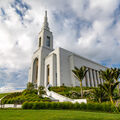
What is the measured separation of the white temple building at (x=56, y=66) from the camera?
33.8m

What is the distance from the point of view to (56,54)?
3688 centimetres

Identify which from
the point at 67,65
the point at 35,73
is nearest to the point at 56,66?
the point at 67,65

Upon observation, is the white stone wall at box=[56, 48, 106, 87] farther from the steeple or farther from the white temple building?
the steeple

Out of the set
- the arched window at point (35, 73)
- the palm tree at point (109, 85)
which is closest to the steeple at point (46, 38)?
the arched window at point (35, 73)

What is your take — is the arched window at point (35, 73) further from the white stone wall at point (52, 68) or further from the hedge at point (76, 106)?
the hedge at point (76, 106)

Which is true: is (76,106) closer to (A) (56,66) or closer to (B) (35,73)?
(A) (56,66)

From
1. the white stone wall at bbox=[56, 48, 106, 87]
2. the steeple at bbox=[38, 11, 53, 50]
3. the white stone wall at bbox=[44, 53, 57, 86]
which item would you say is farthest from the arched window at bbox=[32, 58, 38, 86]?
the white stone wall at bbox=[56, 48, 106, 87]

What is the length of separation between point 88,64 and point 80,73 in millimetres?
25612

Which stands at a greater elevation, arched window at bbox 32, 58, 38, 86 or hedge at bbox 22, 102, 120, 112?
arched window at bbox 32, 58, 38, 86

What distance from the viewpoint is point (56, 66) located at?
35.4 m

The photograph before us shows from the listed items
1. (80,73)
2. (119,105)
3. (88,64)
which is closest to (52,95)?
(80,73)

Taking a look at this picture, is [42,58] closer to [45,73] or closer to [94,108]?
[45,73]

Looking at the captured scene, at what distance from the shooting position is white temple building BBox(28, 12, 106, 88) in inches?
1329

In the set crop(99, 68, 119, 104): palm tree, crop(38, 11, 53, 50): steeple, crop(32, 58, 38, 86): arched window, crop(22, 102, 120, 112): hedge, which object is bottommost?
crop(22, 102, 120, 112): hedge
